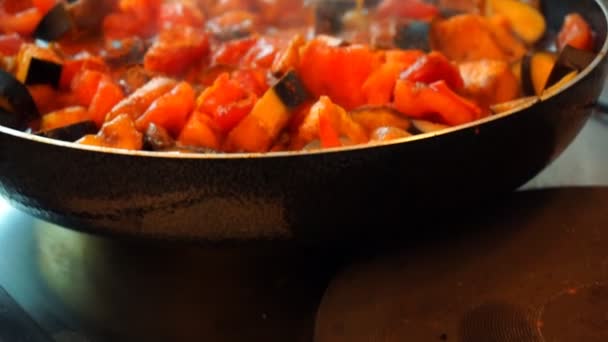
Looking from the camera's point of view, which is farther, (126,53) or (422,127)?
(126,53)

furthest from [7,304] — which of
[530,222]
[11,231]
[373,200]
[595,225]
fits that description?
[595,225]

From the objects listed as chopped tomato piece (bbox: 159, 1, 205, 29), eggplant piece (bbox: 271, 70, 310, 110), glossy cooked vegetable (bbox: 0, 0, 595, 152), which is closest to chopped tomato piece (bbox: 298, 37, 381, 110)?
glossy cooked vegetable (bbox: 0, 0, 595, 152)

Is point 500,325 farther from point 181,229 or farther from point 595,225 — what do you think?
point 181,229

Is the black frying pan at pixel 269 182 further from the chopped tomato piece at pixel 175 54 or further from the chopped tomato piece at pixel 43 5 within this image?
the chopped tomato piece at pixel 43 5

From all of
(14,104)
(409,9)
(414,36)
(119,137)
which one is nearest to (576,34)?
(414,36)

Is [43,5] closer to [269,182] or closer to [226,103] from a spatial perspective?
[226,103]

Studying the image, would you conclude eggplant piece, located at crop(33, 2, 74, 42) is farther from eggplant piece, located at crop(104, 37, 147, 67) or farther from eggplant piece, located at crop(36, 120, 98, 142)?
eggplant piece, located at crop(36, 120, 98, 142)

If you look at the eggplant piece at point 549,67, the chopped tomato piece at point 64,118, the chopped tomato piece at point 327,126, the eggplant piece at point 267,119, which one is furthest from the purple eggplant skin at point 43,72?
the eggplant piece at point 549,67
